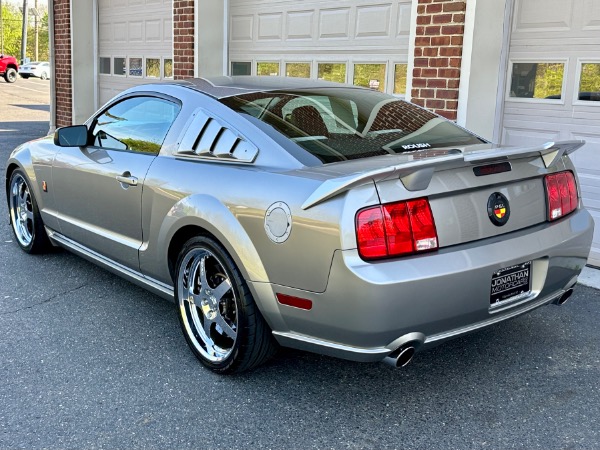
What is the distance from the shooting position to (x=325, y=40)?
26.5 ft

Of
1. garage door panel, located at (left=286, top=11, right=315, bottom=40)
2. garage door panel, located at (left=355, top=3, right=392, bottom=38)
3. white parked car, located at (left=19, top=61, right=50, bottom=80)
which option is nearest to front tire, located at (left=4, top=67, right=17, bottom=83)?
white parked car, located at (left=19, top=61, right=50, bottom=80)

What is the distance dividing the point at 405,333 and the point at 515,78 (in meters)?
3.96

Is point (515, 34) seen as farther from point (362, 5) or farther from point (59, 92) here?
point (59, 92)

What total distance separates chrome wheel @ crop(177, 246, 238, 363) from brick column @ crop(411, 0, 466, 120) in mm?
3563

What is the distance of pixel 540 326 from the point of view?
424 centimetres

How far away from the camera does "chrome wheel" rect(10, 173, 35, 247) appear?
18.5 feet

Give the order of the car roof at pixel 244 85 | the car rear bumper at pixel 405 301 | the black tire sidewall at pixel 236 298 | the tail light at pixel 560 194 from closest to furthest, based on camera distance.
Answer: the car rear bumper at pixel 405 301 → the black tire sidewall at pixel 236 298 → the tail light at pixel 560 194 → the car roof at pixel 244 85

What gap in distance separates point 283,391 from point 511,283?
123 centimetres

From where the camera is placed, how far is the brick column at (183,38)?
376 inches

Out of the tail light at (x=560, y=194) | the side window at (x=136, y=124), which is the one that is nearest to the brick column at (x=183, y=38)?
the side window at (x=136, y=124)

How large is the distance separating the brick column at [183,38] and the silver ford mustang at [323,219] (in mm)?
5371

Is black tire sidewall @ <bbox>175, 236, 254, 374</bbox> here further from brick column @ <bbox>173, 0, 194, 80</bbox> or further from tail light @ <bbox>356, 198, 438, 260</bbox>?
brick column @ <bbox>173, 0, 194, 80</bbox>

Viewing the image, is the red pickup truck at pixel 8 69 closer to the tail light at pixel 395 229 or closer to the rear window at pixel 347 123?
the rear window at pixel 347 123

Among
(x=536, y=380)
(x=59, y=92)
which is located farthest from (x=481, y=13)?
(x=59, y=92)
